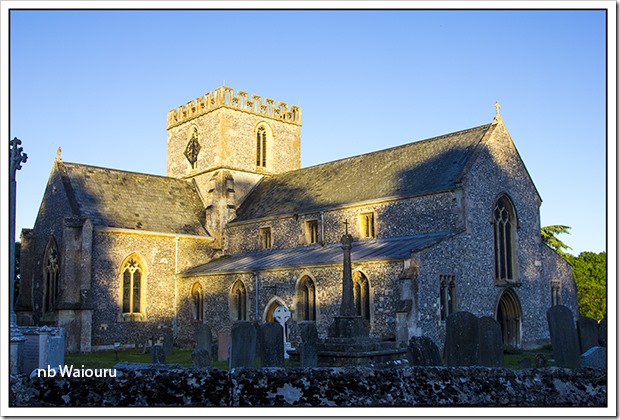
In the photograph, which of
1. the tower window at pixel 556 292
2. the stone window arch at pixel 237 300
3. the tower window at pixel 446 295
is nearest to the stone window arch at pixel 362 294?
the tower window at pixel 446 295

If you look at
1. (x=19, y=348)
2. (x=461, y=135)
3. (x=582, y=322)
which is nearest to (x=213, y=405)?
(x=19, y=348)

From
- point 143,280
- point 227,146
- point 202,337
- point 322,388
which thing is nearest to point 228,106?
point 227,146

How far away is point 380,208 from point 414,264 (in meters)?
5.25

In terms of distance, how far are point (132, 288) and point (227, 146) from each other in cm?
1022

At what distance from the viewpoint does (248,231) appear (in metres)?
30.6

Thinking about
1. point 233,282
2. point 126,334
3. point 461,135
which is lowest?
point 126,334

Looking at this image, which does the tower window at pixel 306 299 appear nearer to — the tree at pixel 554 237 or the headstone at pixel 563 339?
the headstone at pixel 563 339

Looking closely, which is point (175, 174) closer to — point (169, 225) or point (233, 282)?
point (169, 225)

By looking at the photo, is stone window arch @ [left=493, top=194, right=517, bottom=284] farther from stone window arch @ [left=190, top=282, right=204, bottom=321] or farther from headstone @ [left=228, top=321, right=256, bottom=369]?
headstone @ [left=228, top=321, right=256, bottom=369]

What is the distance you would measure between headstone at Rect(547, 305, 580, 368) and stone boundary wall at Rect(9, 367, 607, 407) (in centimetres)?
553

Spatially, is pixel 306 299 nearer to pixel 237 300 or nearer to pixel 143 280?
pixel 237 300

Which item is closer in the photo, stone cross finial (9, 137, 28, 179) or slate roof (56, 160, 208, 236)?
stone cross finial (9, 137, 28, 179)

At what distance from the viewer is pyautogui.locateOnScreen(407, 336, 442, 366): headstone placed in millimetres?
10255

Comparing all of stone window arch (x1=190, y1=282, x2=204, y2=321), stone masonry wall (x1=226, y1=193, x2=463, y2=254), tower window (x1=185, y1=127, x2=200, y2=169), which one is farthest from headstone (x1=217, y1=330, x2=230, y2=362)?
tower window (x1=185, y1=127, x2=200, y2=169)
